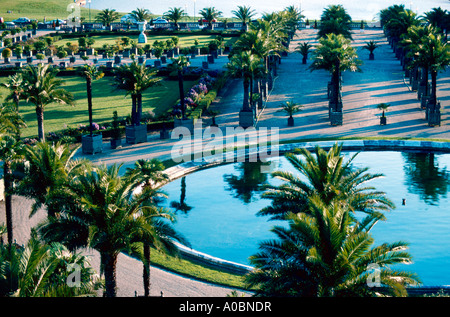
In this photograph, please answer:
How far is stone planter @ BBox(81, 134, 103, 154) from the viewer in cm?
4541

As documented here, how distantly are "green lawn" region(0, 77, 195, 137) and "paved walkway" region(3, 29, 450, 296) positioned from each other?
5.75 metres

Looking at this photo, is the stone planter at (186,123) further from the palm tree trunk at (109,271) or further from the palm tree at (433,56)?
the palm tree trunk at (109,271)

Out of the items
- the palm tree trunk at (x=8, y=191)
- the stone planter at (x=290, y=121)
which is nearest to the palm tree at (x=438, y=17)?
the stone planter at (x=290, y=121)

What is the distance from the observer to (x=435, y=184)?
38000 millimetres

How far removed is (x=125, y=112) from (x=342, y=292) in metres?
43.3

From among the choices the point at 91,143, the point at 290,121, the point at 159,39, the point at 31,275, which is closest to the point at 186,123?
the point at 290,121

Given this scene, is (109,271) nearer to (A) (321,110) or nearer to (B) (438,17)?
(A) (321,110)

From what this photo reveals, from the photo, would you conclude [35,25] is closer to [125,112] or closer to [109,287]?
[125,112]

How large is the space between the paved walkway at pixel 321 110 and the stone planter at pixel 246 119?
33.6 inches

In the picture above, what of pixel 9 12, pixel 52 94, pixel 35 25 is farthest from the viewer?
pixel 9 12

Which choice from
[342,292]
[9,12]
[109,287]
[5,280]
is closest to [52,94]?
[109,287]

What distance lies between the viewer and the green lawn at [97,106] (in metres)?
54.4

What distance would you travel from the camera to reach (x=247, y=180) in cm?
4009

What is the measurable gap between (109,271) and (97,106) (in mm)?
41631
